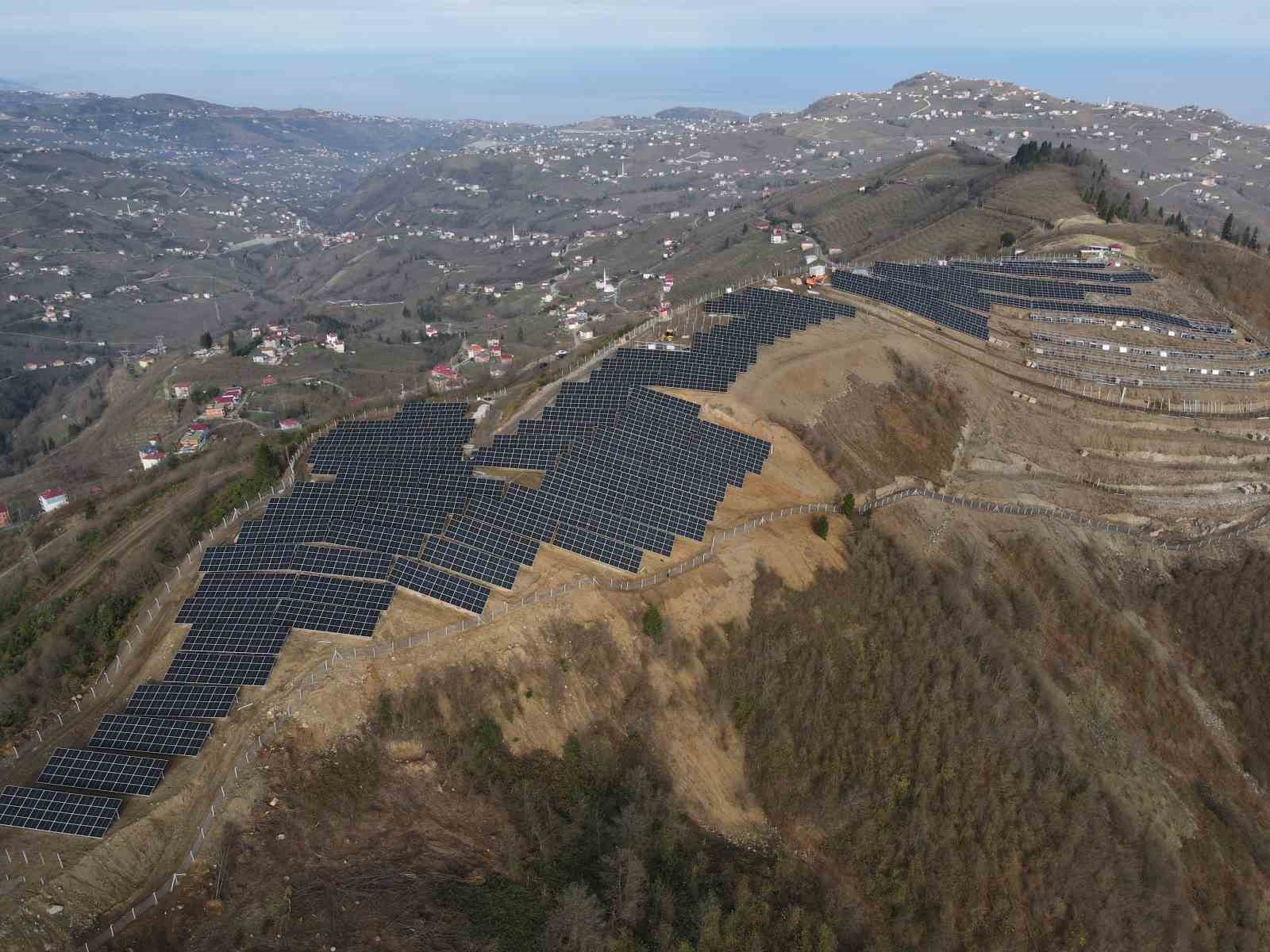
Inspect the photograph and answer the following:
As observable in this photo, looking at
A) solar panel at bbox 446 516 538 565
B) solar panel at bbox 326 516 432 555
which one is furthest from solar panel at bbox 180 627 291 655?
solar panel at bbox 446 516 538 565

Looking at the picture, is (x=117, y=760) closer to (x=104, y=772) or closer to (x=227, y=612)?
(x=104, y=772)

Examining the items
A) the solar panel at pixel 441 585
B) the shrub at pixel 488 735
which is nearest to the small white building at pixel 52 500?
the solar panel at pixel 441 585

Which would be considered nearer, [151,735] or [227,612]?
[151,735]

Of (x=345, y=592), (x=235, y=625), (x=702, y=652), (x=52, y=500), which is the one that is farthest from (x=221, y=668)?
(x=52, y=500)

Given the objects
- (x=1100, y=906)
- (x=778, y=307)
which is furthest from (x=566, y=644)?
(x=778, y=307)

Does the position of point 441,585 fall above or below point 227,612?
above

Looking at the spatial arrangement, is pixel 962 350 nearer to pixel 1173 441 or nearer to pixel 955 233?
pixel 1173 441

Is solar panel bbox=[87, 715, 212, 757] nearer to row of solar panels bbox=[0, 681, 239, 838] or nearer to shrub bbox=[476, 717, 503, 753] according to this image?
row of solar panels bbox=[0, 681, 239, 838]
